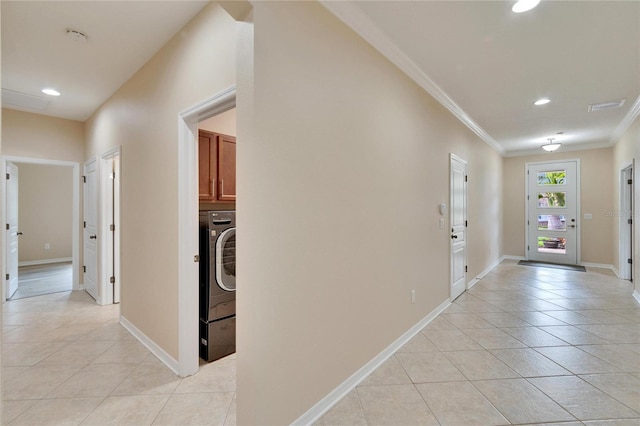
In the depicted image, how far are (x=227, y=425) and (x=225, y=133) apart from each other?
2450mm

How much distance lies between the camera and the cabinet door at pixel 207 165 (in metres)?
2.75

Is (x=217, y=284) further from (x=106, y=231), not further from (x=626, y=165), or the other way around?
(x=626, y=165)

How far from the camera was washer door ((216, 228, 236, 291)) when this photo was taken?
104 inches

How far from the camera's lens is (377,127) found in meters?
2.54

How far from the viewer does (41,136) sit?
14.5 feet

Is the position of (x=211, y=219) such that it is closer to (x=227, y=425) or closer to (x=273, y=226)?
(x=273, y=226)

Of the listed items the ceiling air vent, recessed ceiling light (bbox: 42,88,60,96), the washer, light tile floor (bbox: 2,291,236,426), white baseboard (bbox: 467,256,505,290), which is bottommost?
light tile floor (bbox: 2,291,236,426)

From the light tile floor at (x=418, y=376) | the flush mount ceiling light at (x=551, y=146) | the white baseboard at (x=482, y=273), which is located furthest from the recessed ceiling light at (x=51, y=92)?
the flush mount ceiling light at (x=551, y=146)

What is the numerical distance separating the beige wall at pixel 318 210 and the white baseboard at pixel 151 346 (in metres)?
1.15

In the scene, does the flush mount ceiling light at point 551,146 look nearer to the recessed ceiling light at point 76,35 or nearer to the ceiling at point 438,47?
the ceiling at point 438,47

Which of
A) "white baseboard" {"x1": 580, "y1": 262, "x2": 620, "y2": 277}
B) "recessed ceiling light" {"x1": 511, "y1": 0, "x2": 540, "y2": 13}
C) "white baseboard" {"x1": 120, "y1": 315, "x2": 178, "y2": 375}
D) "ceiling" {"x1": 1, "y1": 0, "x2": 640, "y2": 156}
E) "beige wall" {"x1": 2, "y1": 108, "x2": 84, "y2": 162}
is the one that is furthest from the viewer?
"white baseboard" {"x1": 580, "y1": 262, "x2": 620, "y2": 277}

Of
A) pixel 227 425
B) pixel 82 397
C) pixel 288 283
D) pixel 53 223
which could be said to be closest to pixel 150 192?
pixel 82 397

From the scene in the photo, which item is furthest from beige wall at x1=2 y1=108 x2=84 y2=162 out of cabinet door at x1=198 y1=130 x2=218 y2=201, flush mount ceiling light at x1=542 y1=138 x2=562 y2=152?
flush mount ceiling light at x1=542 y1=138 x2=562 y2=152

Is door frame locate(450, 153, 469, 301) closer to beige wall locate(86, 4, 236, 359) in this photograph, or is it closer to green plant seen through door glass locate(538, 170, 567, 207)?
beige wall locate(86, 4, 236, 359)
